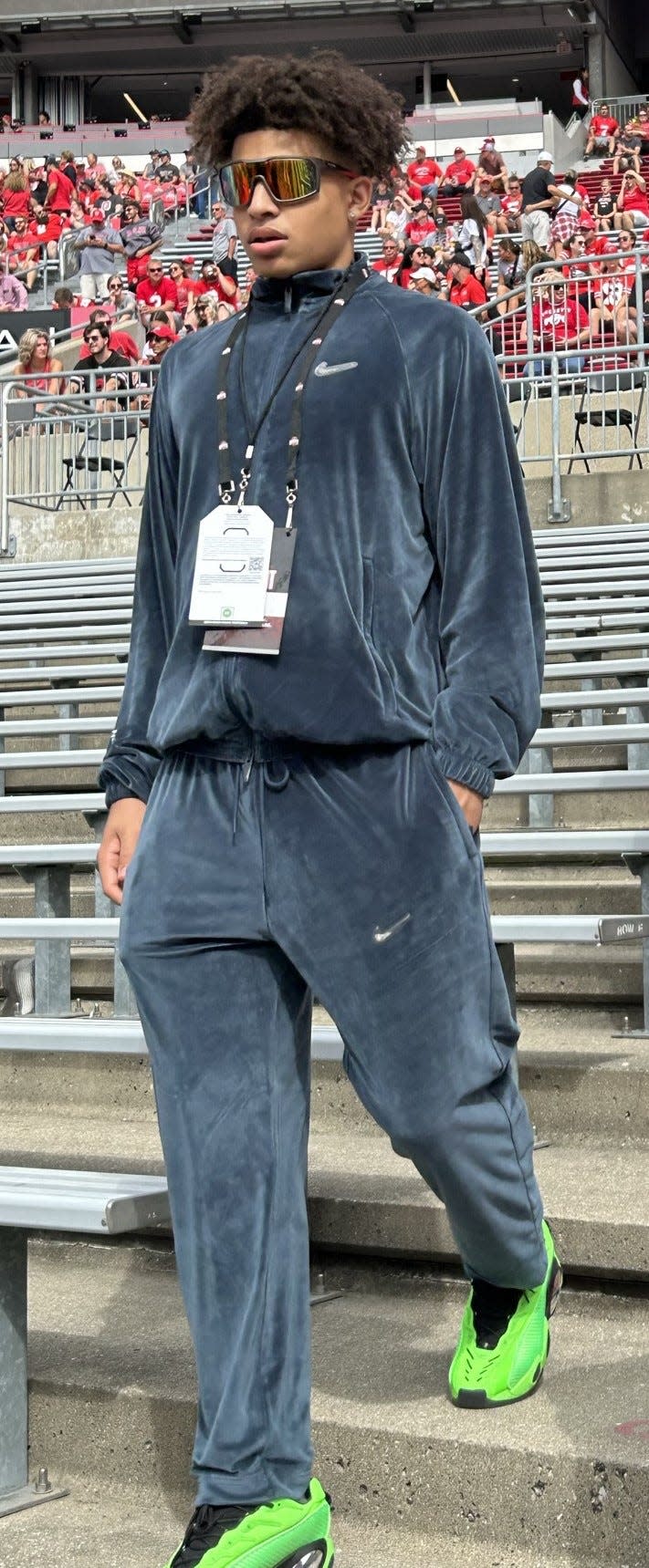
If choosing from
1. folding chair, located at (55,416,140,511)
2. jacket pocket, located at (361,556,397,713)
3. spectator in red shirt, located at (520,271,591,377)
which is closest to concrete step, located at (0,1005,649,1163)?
jacket pocket, located at (361,556,397,713)

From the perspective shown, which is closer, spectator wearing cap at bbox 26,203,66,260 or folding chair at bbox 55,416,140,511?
folding chair at bbox 55,416,140,511

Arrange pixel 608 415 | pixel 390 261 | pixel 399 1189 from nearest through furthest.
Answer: pixel 399 1189
pixel 608 415
pixel 390 261

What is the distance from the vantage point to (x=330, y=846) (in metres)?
1.95

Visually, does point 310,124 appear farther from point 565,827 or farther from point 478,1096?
point 565,827

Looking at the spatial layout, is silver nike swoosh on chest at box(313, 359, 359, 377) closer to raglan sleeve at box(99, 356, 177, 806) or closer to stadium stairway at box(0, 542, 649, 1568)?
raglan sleeve at box(99, 356, 177, 806)

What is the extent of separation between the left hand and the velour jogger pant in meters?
0.02

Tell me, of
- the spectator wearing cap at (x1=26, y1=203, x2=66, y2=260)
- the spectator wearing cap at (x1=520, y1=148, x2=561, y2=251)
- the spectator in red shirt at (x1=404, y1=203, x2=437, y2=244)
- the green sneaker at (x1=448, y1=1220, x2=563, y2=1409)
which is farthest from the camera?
the spectator wearing cap at (x1=26, y1=203, x2=66, y2=260)

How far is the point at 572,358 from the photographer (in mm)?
9992

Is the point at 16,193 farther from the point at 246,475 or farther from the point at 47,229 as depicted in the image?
the point at 246,475

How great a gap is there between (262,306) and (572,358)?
321 inches

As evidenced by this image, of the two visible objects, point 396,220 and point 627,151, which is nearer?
point 396,220

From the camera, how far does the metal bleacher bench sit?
2263 mm

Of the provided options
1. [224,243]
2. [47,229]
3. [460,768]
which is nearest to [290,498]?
[460,768]

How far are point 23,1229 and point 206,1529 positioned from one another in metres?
0.61
